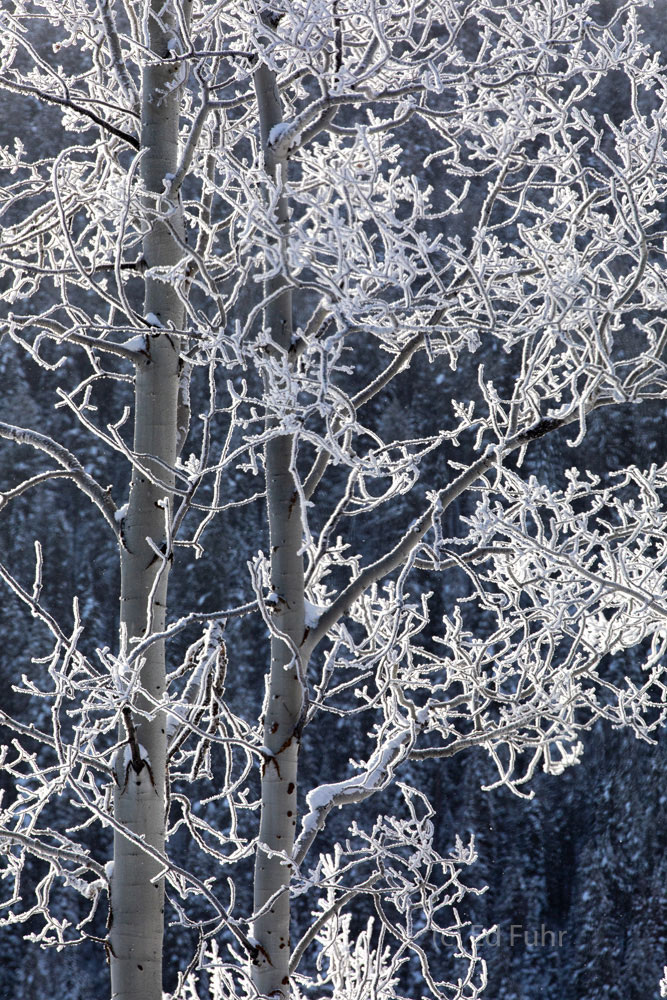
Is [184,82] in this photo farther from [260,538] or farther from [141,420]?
[260,538]

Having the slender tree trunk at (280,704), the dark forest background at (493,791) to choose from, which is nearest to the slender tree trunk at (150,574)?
the slender tree trunk at (280,704)

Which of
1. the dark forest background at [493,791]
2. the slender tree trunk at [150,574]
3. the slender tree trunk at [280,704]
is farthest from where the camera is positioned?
the dark forest background at [493,791]

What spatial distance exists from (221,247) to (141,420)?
14.9 metres

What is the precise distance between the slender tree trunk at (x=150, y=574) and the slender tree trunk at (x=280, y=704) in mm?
283

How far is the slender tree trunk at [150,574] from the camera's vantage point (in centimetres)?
246

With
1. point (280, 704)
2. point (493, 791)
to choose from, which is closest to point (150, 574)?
point (280, 704)

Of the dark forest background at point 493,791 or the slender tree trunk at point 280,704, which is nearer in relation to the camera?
the slender tree trunk at point 280,704

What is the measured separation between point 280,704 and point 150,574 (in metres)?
0.53

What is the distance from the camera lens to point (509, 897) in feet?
43.2

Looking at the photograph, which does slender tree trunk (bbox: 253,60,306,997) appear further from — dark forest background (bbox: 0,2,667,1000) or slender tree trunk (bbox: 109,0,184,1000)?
dark forest background (bbox: 0,2,667,1000)

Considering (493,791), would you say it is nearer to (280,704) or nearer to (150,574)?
(280,704)

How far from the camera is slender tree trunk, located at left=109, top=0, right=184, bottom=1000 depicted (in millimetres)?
2461

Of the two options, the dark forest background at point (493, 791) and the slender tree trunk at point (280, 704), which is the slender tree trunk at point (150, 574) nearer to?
the slender tree trunk at point (280, 704)

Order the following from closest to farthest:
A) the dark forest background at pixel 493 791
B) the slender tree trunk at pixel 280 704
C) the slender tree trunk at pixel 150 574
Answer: the slender tree trunk at pixel 150 574 → the slender tree trunk at pixel 280 704 → the dark forest background at pixel 493 791
